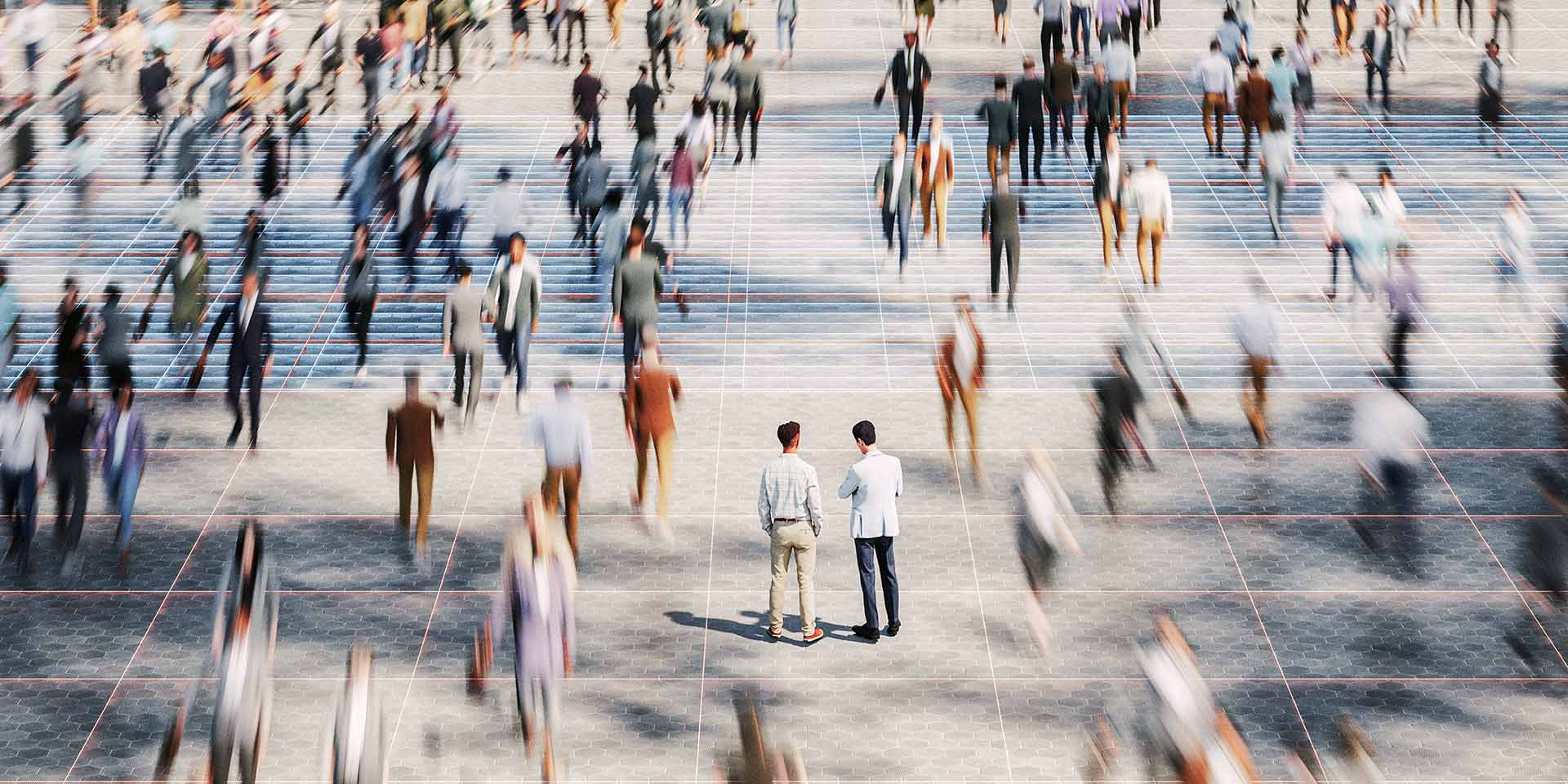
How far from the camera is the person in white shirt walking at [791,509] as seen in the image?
38.1ft

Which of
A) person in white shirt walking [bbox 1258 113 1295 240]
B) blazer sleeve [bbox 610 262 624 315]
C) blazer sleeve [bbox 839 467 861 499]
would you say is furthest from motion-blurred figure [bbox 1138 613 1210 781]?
person in white shirt walking [bbox 1258 113 1295 240]

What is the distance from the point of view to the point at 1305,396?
16.2 m

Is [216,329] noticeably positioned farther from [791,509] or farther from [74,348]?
[791,509]

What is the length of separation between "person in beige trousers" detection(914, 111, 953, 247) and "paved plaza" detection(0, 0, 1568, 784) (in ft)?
1.37

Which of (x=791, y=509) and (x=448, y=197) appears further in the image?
(x=448, y=197)

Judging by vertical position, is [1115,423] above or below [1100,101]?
below

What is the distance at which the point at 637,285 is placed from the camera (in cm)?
1554

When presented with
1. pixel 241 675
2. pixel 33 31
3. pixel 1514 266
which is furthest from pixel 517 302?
pixel 33 31

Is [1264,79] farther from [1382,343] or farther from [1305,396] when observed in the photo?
[1305,396]

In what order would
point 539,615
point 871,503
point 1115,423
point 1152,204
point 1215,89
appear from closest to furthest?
point 539,615
point 871,503
point 1115,423
point 1152,204
point 1215,89

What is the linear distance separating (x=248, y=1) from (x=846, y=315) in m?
16.9

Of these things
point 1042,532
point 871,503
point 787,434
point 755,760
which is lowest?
point 755,760

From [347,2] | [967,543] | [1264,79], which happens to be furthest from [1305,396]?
[347,2]

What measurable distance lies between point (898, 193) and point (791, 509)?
24.7ft
